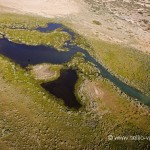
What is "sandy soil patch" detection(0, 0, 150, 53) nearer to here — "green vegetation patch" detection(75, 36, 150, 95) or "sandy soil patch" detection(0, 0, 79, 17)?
"sandy soil patch" detection(0, 0, 79, 17)

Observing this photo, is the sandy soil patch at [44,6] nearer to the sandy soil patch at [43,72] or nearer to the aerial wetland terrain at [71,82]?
the aerial wetland terrain at [71,82]

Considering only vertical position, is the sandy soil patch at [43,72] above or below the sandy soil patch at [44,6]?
below

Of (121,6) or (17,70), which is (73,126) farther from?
(121,6)

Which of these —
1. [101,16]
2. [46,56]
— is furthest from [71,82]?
[101,16]

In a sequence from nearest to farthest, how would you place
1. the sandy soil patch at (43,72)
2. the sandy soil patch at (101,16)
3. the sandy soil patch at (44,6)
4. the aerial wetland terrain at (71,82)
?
the aerial wetland terrain at (71,82), the sandy soil patch at (43,72), the sandy soil patch at (101,16), the sandy soil patch at (44,6)

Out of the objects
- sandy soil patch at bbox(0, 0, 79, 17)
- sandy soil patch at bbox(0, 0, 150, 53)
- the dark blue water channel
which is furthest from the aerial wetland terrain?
sandy soil patch at bbox(0, 0, 79, 17)

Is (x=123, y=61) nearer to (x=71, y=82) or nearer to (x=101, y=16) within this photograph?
(x=71, y=82)

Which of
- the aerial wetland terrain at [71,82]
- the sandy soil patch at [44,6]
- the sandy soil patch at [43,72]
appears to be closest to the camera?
the aerial wetland terrain at [71,82]

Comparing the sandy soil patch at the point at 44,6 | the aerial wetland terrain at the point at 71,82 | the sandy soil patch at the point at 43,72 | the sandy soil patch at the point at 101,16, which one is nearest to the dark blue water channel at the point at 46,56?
the aerial wetland terrain at the point at 71,82
